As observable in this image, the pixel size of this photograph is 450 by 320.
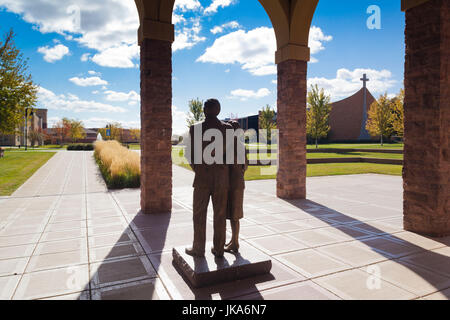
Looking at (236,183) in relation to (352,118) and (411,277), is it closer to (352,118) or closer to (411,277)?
(411,277)

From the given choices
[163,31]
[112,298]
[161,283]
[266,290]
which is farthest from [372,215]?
[163,31]

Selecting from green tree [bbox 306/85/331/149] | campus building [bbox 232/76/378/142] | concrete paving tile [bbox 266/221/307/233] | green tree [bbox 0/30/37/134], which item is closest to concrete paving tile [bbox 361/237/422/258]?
concrete paving tile [bbox 266/221/307/233]

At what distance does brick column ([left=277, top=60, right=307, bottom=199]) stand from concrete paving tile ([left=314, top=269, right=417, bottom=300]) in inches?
191

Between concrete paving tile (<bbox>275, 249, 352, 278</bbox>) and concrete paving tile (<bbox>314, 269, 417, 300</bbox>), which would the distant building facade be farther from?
concrete paving tile (<bbox>314, 269, 417, 300</bbox>)

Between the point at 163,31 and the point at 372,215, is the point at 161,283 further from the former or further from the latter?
the point at 163,31

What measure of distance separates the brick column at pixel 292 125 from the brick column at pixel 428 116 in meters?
3.13

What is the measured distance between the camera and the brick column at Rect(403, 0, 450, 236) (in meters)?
4.94

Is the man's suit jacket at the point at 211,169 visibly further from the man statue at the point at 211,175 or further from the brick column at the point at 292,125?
the brick column at the point at 292,125

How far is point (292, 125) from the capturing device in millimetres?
8250

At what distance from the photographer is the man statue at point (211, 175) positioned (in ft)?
11.4

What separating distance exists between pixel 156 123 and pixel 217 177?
3942mm

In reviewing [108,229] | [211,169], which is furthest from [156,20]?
[211,169]

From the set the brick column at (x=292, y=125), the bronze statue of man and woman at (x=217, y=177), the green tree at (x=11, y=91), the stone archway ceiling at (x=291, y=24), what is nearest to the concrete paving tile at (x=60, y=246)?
the bronze statue of man and woman at (x=217, y=177)
